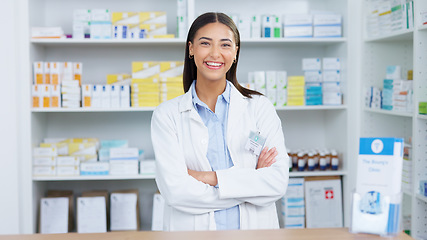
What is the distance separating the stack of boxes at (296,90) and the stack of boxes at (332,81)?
0.18 metres

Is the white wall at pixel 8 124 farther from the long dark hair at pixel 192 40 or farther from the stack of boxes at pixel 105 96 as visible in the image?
the long dark hair at pixel 192 40

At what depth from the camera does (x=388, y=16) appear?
3.22 meters

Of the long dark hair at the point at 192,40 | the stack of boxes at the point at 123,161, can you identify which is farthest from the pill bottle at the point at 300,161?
the long dark hair at the point at 192,40

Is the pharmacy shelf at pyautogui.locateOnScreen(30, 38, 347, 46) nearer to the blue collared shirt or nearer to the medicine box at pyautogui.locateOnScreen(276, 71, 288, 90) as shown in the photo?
the medicine box at pyautogui.locateOnScreen(276, 71, 288, 90)

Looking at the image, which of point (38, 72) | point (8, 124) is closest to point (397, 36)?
point (38, 72)

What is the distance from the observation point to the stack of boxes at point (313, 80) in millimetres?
3686

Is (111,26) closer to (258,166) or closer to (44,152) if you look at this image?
(44,152)

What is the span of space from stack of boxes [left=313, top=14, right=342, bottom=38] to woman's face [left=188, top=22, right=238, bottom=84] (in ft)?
6.03

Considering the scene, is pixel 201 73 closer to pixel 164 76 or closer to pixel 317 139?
pixel 164 76

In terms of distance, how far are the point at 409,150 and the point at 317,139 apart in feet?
3.82

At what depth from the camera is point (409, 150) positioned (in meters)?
3.05

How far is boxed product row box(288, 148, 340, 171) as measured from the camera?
3732 mm

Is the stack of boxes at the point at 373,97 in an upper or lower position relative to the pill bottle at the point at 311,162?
upper

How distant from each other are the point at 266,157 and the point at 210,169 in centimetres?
24
